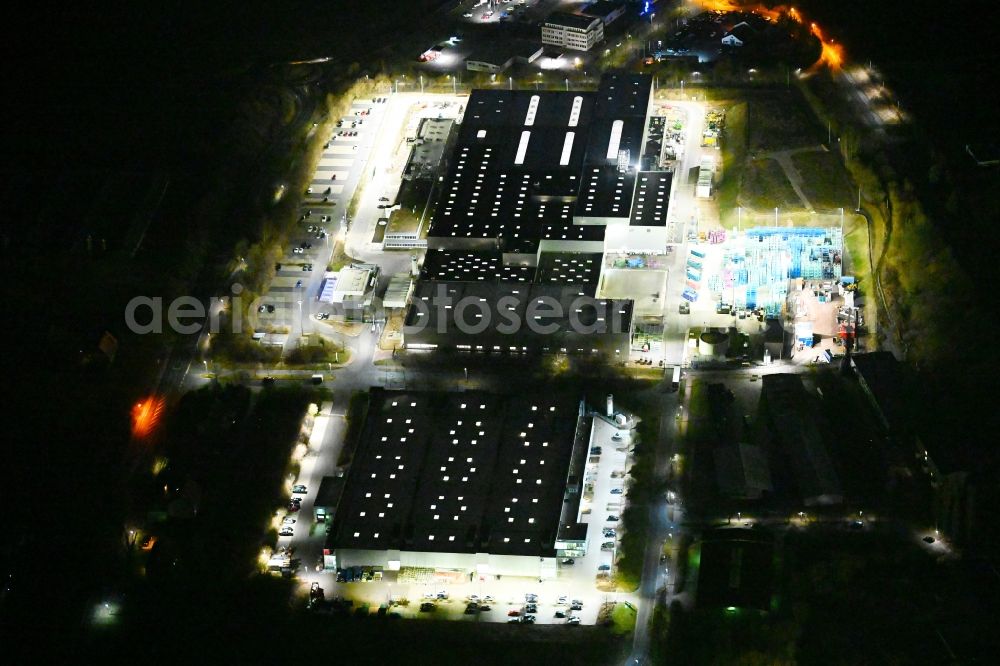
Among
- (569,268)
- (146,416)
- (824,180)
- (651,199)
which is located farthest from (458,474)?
(824,180)

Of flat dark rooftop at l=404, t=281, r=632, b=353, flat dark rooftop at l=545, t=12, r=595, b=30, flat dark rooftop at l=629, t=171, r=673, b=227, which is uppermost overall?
flat dark rooftop at l=545, t=12, r=595, b=30

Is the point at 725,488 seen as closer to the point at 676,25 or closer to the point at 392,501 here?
the point at 392,501

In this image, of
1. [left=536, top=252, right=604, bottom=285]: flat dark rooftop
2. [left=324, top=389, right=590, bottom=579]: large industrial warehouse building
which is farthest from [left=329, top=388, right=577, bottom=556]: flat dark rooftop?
[left=536, top=252, right=604, bottom=285]: flat dark rooftop

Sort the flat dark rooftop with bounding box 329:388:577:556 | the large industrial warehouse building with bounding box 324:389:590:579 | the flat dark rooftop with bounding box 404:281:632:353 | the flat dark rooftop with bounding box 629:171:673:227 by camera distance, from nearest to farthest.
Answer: the large industrial warehouse building with bounding box 324:389:590:579 < the flat dark rooftop with bounding box 329:388:577:556 < the flat dark rooftop with bounding box 404:281:632:353 < the flat dark rooftop with bounding box 629:171:673:227

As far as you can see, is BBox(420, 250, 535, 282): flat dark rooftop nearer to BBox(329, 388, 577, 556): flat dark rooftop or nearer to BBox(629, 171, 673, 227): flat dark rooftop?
BBox(629, 171, 673, 227): flat dark rooftop

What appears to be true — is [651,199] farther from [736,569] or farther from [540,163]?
[736,569]

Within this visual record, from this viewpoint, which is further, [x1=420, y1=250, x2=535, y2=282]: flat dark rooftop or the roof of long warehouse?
the roof of long warehouse

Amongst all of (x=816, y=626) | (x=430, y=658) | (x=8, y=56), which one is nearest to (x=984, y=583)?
(x=816, y=626)
